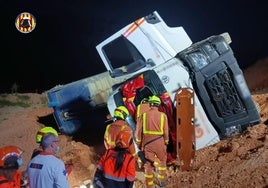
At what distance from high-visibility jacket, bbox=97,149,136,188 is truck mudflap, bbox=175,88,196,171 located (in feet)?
6.88

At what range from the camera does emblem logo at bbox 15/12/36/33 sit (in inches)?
814

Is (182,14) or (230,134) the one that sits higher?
(182,14)

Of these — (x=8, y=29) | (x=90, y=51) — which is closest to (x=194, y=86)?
(x=90, y=51)

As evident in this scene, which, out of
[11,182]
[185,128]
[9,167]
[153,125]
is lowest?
[185,128]

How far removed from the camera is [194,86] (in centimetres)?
732

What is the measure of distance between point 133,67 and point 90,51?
13.3m

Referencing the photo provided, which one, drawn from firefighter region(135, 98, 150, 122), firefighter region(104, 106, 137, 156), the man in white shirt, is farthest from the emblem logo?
the man in white shirt

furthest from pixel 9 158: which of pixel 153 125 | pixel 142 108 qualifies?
pixel 142 108

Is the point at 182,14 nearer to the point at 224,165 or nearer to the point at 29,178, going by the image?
the point at 224,165

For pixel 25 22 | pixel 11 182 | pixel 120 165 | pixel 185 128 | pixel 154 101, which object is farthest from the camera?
pixel 25 22

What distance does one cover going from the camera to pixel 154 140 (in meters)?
6.96

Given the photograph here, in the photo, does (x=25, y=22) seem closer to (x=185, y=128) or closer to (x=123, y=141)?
(x=185, y=128)

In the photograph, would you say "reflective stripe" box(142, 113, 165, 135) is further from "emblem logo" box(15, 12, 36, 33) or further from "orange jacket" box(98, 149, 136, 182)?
"emblem logo" box(15, 12, 36, 33)

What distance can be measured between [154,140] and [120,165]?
6.32 ft
